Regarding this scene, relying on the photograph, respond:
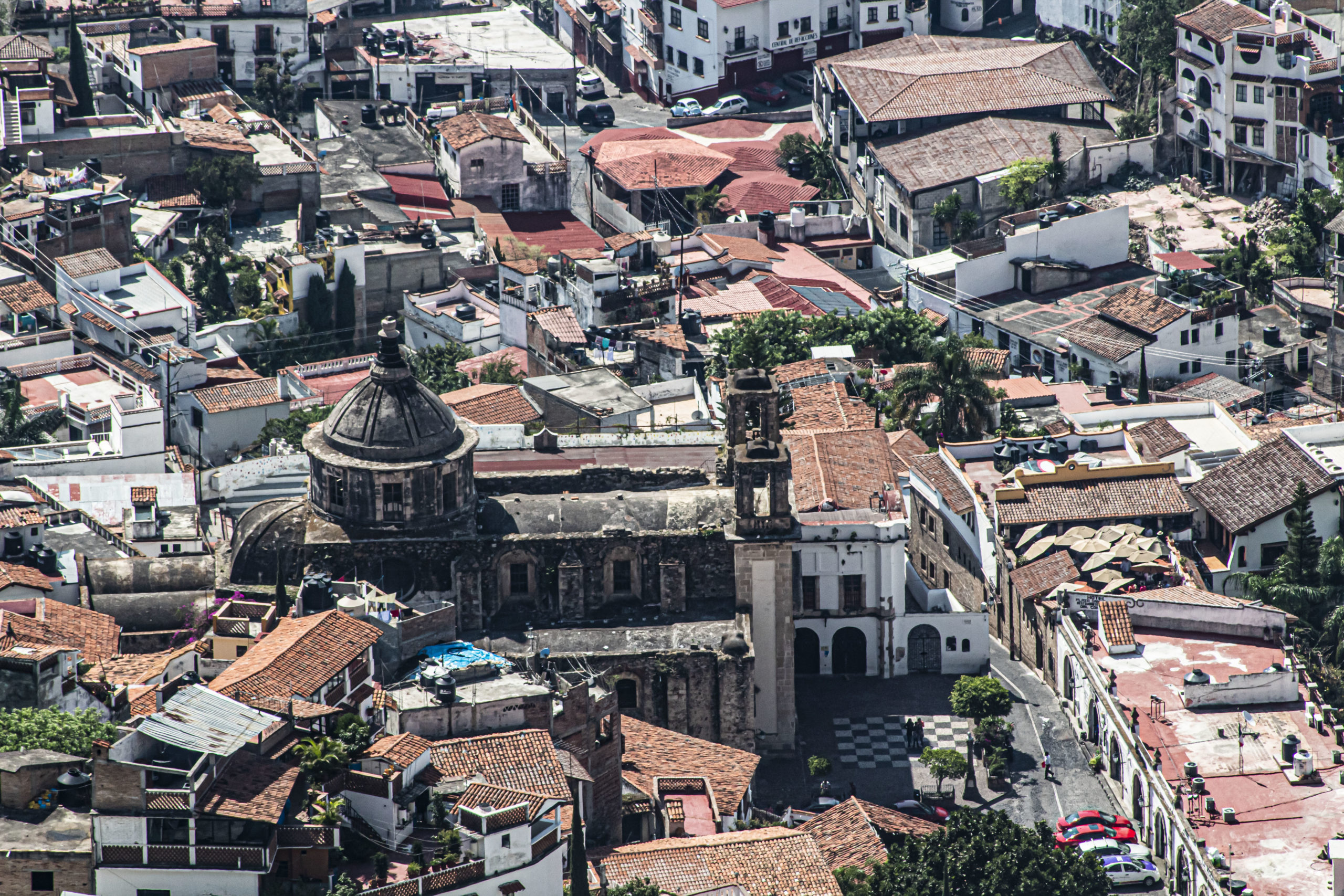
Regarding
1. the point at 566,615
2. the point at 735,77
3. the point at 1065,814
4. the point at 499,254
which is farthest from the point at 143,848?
the point at 735,77

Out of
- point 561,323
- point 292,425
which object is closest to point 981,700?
point 292,425

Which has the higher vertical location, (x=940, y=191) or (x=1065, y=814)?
(x=940, y=191)

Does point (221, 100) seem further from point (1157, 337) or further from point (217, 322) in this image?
point (1157, 337)

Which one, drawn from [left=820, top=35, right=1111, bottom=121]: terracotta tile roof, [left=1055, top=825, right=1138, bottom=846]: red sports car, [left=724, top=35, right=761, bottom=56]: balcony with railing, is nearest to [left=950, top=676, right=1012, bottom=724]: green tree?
[left=1055, top=825, right=1138, bottom=846]: red sports car

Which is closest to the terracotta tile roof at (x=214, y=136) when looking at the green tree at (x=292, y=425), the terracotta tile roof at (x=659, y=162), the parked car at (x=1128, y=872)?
the terracotta tile roof at (x=659, y=162)

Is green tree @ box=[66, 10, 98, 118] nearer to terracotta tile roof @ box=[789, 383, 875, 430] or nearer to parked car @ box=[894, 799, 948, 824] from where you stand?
terracotta tile roof @ box=[789, 383, 875, 430]

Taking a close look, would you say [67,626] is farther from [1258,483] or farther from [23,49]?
Result: [23,49]
